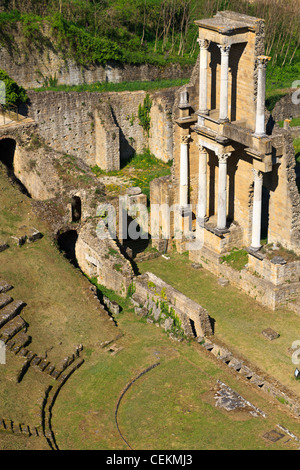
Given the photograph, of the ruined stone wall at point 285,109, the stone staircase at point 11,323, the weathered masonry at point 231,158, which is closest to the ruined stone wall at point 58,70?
the ruined stone wall at point 285,109

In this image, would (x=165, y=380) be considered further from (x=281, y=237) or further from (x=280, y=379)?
(x=281, y=237)

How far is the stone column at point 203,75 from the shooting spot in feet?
107

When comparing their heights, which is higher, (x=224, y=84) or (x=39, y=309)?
(x=224, y=84)

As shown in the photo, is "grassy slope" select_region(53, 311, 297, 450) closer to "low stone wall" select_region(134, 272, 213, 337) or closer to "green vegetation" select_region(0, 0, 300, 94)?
"low stone wall" select_region(134, 272, 213, 337)

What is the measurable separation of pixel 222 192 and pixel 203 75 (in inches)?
180

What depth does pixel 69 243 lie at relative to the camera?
3525cm

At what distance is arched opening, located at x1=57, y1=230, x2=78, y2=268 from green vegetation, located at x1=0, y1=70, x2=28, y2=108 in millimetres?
9746

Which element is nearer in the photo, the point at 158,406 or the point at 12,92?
the point at 158,406

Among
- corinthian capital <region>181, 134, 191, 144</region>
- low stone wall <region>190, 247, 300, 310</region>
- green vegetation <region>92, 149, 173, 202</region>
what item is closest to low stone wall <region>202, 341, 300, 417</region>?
low stone wall <region>190, 247, 300, 310</region>

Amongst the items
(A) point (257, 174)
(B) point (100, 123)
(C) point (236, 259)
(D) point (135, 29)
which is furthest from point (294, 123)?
(A) point (257, 174)

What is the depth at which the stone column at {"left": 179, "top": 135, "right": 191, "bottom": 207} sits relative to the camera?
34.9m

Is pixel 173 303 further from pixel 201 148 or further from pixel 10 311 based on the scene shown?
pixel 201 148

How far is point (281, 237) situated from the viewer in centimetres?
3316

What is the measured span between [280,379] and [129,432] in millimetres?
5786
